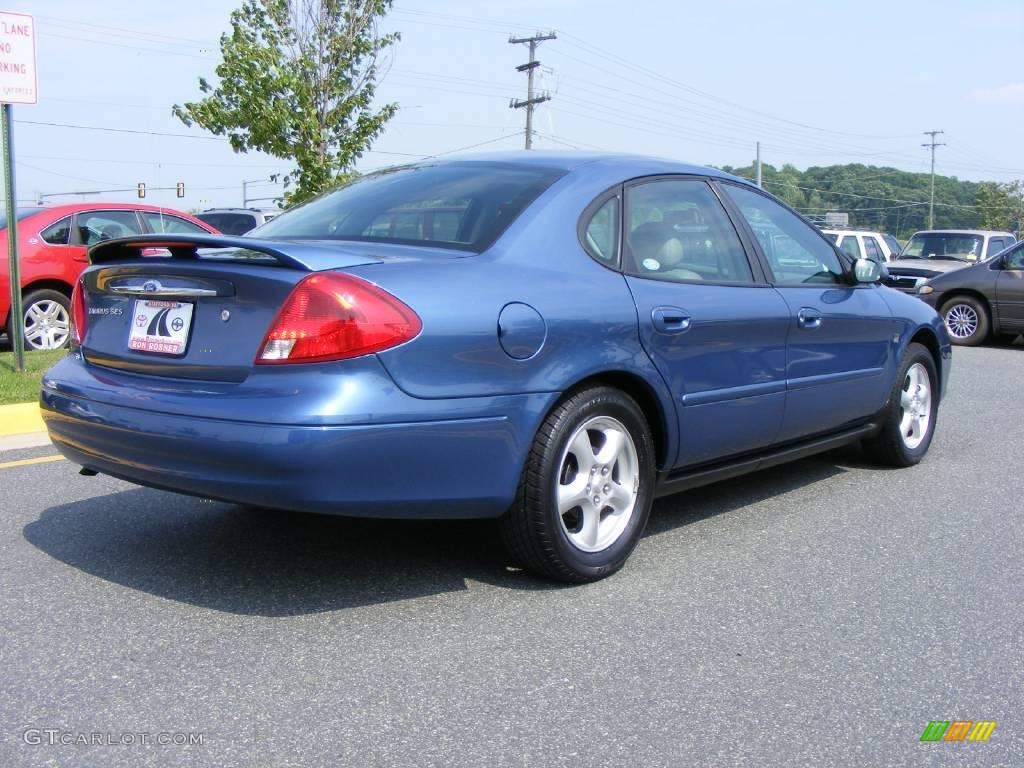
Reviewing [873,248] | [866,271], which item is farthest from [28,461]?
[873,248]

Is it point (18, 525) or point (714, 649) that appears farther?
point (18, 525)

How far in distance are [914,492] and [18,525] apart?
4115 mm

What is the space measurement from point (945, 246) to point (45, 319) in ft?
49.4

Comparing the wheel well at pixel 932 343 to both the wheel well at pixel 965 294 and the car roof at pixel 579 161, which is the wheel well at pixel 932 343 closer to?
the car roof at pixel 579 161

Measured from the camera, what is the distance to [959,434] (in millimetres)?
7309

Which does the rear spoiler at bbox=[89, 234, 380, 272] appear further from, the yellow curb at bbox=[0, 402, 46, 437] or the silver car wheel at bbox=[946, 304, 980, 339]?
the silver car wheel at bbox=[946, 304, 980, 339]

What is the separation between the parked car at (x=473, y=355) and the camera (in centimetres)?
336

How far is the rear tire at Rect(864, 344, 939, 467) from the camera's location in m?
5.94

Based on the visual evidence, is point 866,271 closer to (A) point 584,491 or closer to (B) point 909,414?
(B) point 909,414

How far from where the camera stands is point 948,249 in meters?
19.7

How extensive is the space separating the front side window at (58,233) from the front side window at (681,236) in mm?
8023

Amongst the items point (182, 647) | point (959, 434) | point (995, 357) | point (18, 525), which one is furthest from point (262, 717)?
point (995, 357)

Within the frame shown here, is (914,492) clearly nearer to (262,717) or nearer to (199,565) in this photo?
(199,565)

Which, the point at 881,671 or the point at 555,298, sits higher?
the point at 555,298
